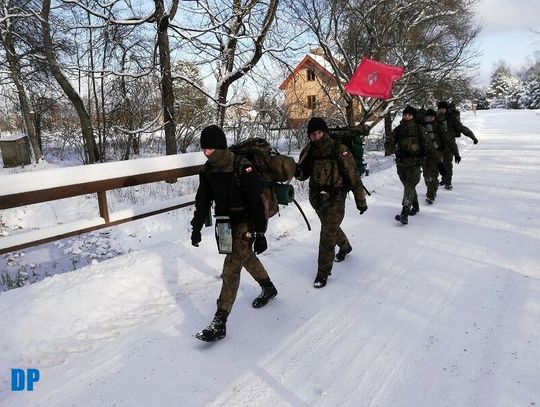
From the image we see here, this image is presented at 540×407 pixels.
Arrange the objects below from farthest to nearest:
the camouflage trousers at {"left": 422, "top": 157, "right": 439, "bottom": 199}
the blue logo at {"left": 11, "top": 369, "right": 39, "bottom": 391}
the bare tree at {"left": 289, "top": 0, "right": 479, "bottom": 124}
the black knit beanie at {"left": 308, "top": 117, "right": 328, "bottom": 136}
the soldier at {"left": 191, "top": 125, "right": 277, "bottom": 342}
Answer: the bare tree at {"left": 289, "top": 0, "right": 479, "bottom": 124}
the camouflage trousers at {"left": 422, "top": 157, "right": 439, "bottom": 199}
the black knit beanie at {"left": 308, "top": 117, "right": 328, "bottom": 136}
the soldier at {"left": 191, "top": 125, "right": 277, "bottom": 342}
the blue logo at {"left": 11, "top": 369, "right": 39, "bottom": 391}

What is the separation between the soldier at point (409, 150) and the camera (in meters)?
6.77

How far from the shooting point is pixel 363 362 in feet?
10.1

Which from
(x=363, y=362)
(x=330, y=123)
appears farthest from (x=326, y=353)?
(x=330, y=123)

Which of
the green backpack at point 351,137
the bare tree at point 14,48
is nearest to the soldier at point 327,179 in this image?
the green backpack at point 351,137

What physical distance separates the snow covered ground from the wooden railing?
633mm

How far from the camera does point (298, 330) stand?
11.8 feet

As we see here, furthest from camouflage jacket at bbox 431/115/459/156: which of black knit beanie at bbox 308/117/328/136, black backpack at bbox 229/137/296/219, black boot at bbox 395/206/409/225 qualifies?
black backpack at bbox 229/137/296/219

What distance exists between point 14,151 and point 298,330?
1794 cm

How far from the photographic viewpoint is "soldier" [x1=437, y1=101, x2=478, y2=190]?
29.3 feet

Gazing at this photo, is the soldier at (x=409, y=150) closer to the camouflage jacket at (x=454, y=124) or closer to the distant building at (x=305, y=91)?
the camouflage jacket at (x=454, y=124)

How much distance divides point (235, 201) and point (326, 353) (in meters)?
1.42

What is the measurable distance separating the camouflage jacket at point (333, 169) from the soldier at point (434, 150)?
3.15 m

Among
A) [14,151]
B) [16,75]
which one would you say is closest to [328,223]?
[16,75]

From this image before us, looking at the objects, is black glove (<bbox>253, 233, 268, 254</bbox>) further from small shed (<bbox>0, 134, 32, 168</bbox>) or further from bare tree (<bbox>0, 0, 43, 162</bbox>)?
small shed (<bbox>0, 134, 32, 168</bbox>)
